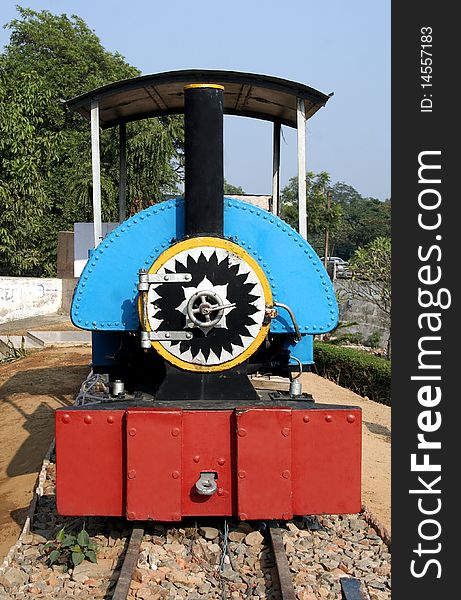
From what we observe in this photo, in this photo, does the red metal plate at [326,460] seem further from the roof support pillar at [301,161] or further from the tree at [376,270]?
the tree at [376,270]

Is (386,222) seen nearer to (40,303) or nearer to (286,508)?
(40,303)

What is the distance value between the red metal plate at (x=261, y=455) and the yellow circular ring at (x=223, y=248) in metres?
0.39

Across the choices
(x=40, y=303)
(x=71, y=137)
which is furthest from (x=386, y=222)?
(x=40, y=303)

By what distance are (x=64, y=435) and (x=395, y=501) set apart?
1.86 meters

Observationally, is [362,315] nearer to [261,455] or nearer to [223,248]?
[223,248]

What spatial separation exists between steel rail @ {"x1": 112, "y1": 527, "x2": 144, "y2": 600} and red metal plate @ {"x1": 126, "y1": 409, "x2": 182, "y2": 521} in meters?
0.17

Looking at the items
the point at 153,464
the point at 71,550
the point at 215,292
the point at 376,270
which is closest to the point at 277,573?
the point at 153,464

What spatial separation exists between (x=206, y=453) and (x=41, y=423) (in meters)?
4.52

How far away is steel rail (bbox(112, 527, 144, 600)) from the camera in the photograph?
389 cm

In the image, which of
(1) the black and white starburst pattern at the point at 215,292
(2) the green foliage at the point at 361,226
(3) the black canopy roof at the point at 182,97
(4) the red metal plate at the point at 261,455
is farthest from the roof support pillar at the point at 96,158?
(2) the green foliage at the point at 361,226

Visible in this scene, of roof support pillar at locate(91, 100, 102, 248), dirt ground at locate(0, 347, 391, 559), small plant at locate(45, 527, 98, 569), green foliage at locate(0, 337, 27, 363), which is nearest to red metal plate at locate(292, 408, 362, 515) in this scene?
dirt ground at locate(0, 347, 391, 559)

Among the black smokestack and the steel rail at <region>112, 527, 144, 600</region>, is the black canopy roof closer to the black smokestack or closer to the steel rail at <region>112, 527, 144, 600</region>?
the black smokestack

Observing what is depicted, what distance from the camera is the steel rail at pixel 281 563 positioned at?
387 centimetres

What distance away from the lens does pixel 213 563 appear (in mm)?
4492
